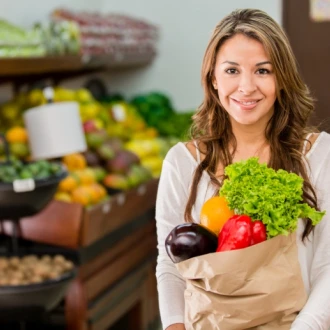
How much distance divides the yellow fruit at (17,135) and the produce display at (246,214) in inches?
84.9

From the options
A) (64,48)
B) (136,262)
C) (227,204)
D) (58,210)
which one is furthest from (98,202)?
(227,204)

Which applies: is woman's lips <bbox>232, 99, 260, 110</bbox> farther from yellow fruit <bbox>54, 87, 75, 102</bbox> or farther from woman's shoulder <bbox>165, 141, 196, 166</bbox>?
yellow fruit <bbox>54, 87, 75, 102</bbox>

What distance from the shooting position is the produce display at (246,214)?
1383 mm

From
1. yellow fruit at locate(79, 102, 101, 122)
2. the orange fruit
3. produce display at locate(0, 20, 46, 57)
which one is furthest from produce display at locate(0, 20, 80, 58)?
the orange fruit

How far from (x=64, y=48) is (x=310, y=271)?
258cm

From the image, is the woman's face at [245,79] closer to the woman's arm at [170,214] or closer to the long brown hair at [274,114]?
the long brown hair at [274,114]

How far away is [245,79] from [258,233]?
0.35m

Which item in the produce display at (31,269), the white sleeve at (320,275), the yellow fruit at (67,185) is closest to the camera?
the white sleeve at (320,275)

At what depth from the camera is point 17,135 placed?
3508mm

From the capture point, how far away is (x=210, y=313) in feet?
4.59

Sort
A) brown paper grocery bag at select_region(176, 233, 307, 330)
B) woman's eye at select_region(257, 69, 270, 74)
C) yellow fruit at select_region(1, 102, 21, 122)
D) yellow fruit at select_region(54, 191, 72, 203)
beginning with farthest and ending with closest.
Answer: yellow fruit at select_region(1, 102, 21, 122)
yellow fruit at select_region(54, 191, 72, 203)
woman's eye at select_region(257, 69, 270, 74)
brown paper grocery bag at select_region(176, 233, 307, 330)

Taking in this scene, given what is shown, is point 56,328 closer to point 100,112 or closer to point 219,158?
point 100,112

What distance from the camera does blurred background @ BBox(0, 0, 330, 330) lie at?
289 centimetres

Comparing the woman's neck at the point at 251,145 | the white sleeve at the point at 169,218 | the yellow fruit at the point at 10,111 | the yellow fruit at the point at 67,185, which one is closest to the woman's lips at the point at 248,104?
the woman's neck at the point at 251,145
